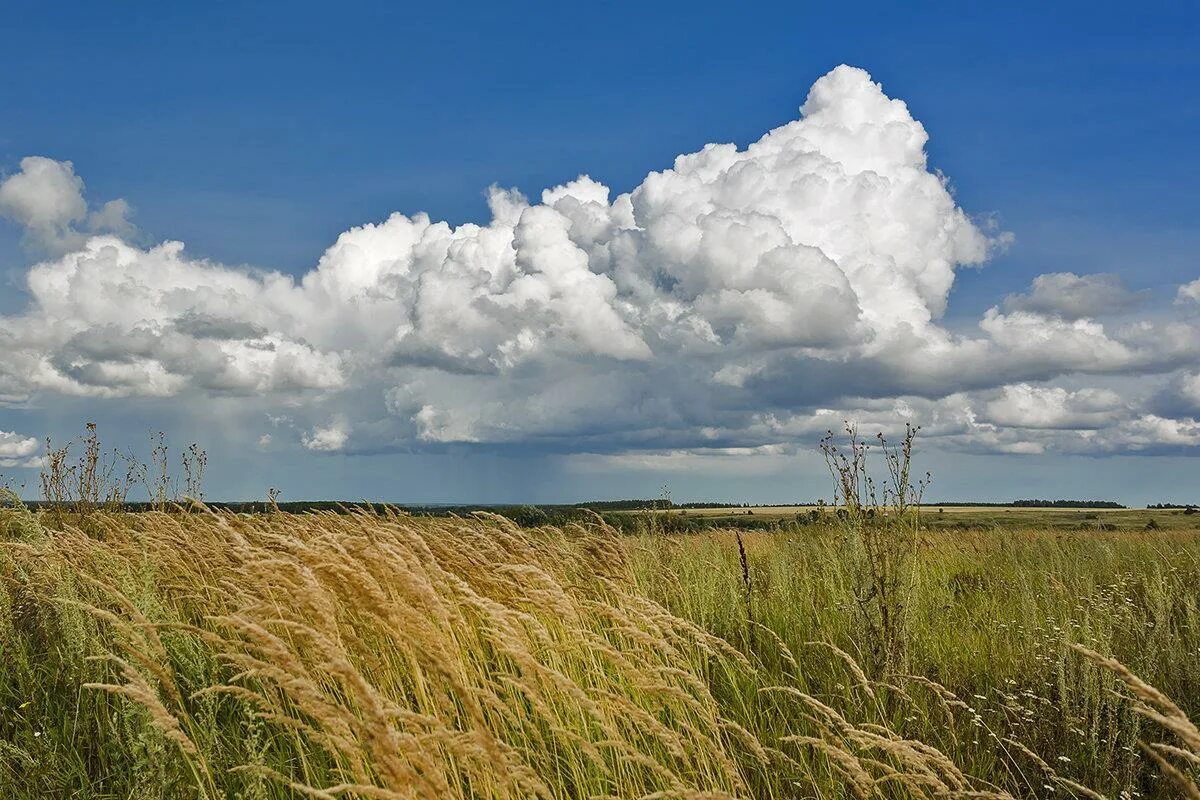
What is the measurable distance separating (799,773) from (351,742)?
2653mm

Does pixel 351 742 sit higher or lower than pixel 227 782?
higher

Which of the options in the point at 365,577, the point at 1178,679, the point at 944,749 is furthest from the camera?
the point at 1178,679

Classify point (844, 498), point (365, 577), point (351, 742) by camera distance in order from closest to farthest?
point (351, 742) < point (365, 577) < point (844, 498)

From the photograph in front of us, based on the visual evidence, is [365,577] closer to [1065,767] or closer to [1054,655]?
[1065,767]

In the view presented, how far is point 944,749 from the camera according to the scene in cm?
457

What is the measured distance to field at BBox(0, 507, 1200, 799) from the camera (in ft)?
9.70

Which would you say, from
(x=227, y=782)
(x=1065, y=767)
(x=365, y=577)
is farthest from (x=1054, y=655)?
(x=227, y=782)

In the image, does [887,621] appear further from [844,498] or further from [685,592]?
[685,592]

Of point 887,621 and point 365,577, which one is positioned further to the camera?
point 887,621

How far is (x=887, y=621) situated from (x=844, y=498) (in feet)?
2.68

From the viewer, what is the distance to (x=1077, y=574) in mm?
9453

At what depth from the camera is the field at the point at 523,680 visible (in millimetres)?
2955

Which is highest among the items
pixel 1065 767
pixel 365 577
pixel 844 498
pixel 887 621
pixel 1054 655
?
pixel 844 498

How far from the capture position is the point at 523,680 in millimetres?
3453
